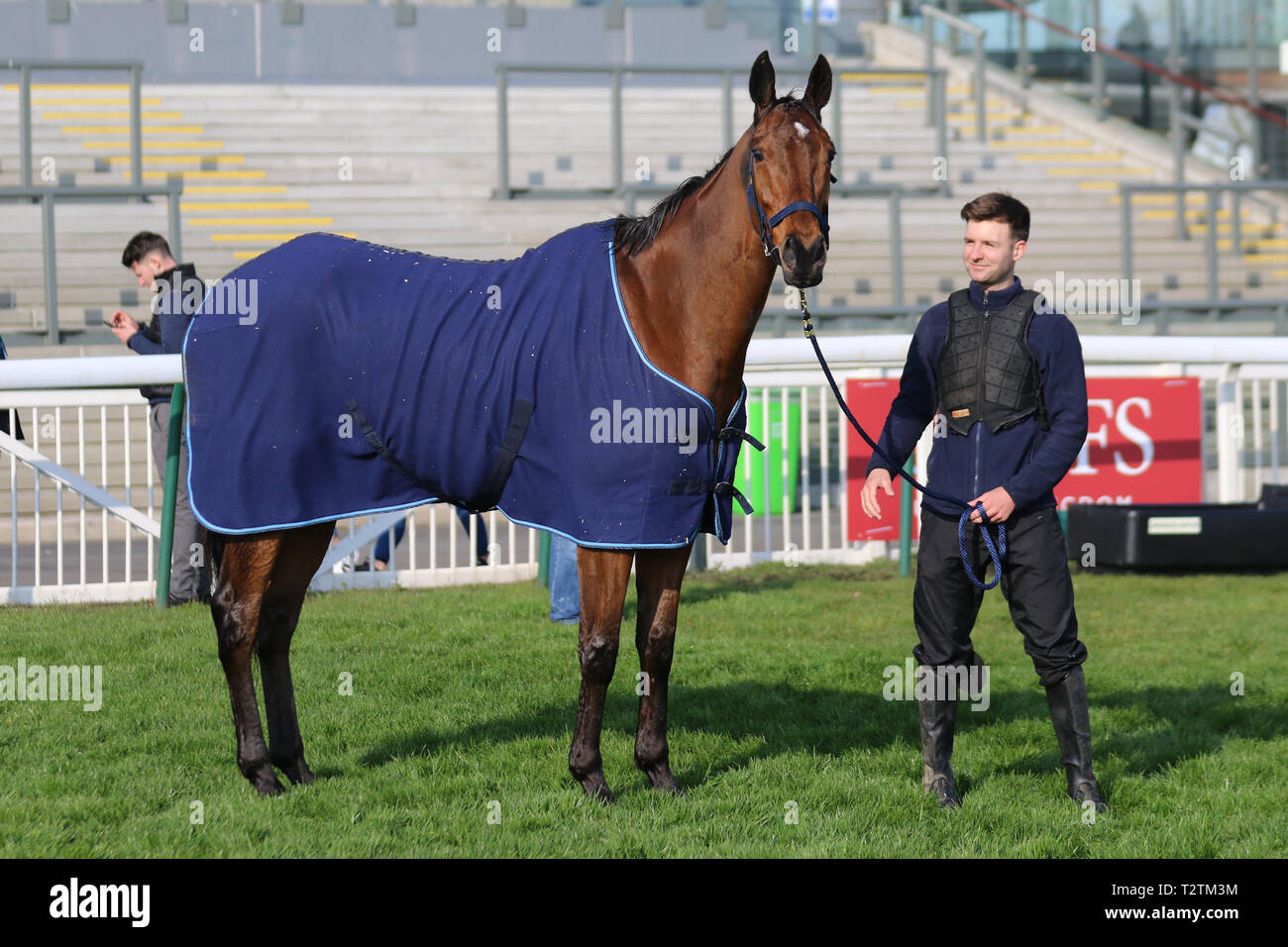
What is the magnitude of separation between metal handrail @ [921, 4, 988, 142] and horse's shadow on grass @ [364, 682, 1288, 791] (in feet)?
48.4

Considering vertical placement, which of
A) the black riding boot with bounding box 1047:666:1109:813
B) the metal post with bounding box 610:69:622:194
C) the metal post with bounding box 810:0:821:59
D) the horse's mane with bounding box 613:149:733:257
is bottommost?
the black riding boot with bounding box 1047:666:1109:813

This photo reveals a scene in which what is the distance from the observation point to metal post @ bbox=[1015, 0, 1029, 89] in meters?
20.7

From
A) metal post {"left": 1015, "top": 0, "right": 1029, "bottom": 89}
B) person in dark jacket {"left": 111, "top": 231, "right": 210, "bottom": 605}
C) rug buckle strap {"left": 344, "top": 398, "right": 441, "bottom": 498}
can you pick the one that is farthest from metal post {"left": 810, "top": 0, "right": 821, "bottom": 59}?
rug buckle strap {"left": 344, "top": 398, "right": 441, "bottom": 498}

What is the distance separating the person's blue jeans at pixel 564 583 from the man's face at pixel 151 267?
2548 millimetres

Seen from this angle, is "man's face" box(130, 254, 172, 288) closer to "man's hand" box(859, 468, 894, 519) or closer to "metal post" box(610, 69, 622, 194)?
"man's hand" box(859, 468, 894, 519)

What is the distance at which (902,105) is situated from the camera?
19406 millimetres

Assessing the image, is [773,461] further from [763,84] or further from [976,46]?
[976,46]

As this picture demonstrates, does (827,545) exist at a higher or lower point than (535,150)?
lower

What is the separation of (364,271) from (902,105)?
633 inches

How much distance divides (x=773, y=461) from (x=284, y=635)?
485 centimetres

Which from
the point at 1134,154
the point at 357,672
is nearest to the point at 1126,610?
the point at 357,672

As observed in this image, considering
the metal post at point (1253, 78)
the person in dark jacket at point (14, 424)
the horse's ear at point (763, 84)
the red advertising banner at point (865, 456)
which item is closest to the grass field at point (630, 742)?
the person in dark jacket at point (14, 424)

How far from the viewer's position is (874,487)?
4531mm
